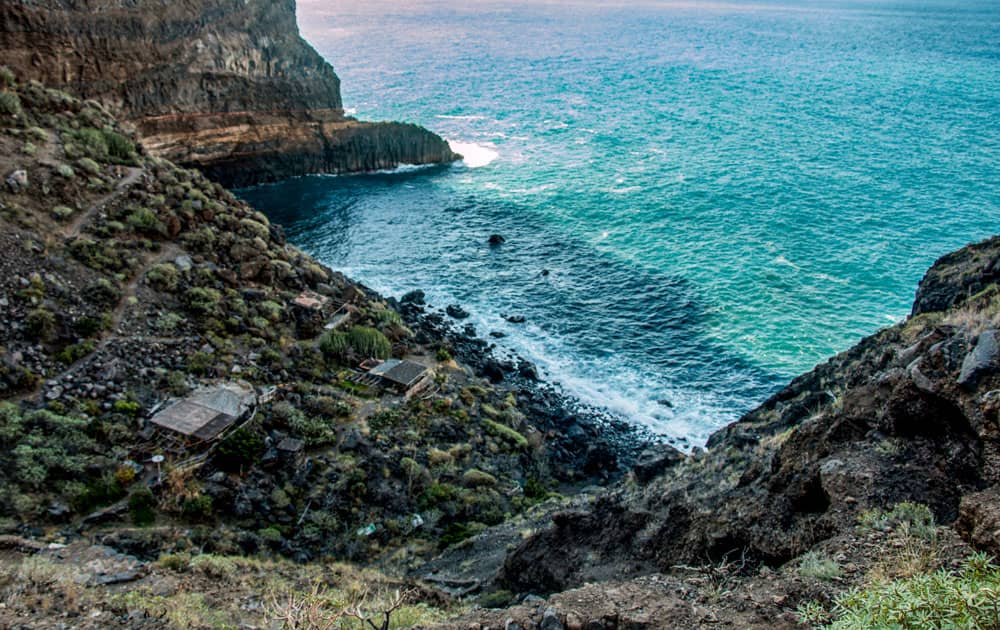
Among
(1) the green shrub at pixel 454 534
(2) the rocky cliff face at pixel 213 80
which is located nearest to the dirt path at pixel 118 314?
(1) the green shrub at pixel 454 534

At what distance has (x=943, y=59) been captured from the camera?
152250mm

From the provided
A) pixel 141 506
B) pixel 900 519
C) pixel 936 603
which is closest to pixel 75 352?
pixel 141 506

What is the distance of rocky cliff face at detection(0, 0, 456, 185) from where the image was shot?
57281mm

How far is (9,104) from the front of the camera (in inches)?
Answer: 1510

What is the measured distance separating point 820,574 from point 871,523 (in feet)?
5.72

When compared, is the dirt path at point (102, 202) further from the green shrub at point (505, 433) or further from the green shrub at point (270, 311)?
the green shrub at point (505, 433)

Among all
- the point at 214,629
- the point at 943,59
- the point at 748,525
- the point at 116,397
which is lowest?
the point at 116,397

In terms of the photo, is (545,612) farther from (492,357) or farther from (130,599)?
(492,357)

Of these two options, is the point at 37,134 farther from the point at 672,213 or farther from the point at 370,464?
the point at 672,213

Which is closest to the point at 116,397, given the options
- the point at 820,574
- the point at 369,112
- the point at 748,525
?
the point at 748,525

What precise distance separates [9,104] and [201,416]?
26.3m

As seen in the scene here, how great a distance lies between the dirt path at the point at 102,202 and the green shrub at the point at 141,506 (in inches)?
682

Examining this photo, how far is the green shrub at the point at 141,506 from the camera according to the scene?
73.4 feet

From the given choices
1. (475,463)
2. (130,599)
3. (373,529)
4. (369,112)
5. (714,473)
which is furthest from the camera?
(369,112)
